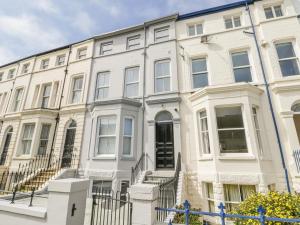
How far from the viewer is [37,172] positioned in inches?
427

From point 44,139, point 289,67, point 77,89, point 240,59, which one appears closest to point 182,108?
point 240,59

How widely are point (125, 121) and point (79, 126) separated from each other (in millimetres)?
3871

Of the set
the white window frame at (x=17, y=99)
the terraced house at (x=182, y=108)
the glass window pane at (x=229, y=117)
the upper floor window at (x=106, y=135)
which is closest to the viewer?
the terraced house at (x=182, y=108)

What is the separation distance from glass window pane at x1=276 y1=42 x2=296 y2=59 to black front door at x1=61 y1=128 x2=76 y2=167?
14.7m

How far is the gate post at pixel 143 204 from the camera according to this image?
4.15 metres

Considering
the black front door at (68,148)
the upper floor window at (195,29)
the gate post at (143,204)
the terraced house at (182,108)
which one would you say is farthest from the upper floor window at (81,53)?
the gate post at (143,204)

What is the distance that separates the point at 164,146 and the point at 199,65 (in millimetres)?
5938

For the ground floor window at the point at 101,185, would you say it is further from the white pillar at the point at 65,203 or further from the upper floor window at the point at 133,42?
the upper floor window at the point at 133,42

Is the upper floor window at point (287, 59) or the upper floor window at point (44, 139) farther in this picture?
the upper floor window at point (44, 139)

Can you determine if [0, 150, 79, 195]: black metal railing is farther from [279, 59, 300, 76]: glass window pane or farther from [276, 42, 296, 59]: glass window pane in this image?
[276, 42, 296, 59]: glass window pane

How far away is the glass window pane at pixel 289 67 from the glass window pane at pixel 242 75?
5.58 feet

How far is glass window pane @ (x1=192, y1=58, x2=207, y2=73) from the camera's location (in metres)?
11.5

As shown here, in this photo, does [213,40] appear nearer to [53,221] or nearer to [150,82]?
[150,82]

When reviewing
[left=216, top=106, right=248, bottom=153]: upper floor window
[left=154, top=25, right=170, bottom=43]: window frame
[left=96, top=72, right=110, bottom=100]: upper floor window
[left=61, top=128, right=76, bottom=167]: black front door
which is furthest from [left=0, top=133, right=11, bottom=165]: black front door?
[left=216, top=106, right=248, bottom=153]: upper floor window
